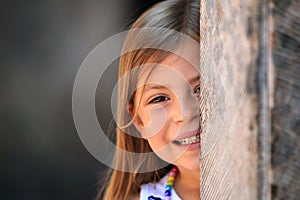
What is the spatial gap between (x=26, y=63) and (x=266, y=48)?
282 cm

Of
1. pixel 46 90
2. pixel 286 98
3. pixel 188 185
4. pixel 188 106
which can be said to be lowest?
pixel 286 98

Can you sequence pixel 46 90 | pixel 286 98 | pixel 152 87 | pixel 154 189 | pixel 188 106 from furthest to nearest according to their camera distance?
pixel 46 90 < pixel 154 189 < pixel 152 87 < pixel 188 106 < pixel 286 98

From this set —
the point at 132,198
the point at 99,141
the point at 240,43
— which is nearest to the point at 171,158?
the point at 132,198

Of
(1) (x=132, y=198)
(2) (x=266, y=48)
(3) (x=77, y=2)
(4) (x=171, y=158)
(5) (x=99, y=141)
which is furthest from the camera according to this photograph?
(3) (x=77, y=2)

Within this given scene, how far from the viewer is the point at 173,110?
151cm

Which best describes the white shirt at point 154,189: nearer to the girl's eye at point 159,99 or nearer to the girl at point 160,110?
the girl at point 160,110

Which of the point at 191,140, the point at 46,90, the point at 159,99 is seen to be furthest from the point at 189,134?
the point at 46,90

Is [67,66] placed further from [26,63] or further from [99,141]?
[99,141]

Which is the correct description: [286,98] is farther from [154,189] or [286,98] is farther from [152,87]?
[154,189]

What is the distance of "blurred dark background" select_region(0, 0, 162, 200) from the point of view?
10.5ft

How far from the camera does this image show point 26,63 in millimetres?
3250

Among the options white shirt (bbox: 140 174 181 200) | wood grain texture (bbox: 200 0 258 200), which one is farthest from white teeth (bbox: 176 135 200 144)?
wood grain texture (bbox: 200 0 258 200)

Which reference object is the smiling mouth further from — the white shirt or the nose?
the white shirt

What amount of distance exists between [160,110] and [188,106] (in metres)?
0.10
